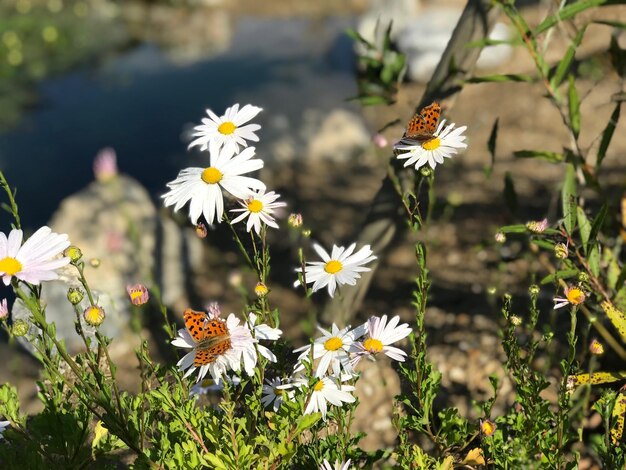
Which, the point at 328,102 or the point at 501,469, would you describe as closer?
the point at 501,469

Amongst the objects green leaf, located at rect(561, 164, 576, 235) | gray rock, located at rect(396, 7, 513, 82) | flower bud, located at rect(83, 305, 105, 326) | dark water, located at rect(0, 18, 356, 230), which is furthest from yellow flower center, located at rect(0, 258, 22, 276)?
gray rock, located at rect(396, 7, 513, 82)

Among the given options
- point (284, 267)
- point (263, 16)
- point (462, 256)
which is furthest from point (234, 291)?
point (263, 16)

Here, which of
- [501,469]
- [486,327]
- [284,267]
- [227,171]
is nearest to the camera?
[227,171]

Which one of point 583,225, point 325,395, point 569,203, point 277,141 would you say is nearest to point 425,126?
point 325,395

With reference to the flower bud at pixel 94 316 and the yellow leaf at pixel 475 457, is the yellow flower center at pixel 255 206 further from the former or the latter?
the yellow leaf at pixel 475 457

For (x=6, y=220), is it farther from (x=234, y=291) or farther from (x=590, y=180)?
(x=590, y=180)

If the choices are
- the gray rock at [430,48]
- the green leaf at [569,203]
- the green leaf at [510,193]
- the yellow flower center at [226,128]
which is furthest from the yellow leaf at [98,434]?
the gray rock at [430,48]

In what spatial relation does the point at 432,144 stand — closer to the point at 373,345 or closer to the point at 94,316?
the point at 373,345

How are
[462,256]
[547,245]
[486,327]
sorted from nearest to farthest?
[547,245]
[486,327]
[462,256]

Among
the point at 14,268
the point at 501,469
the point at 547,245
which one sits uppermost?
the point at 14,268
